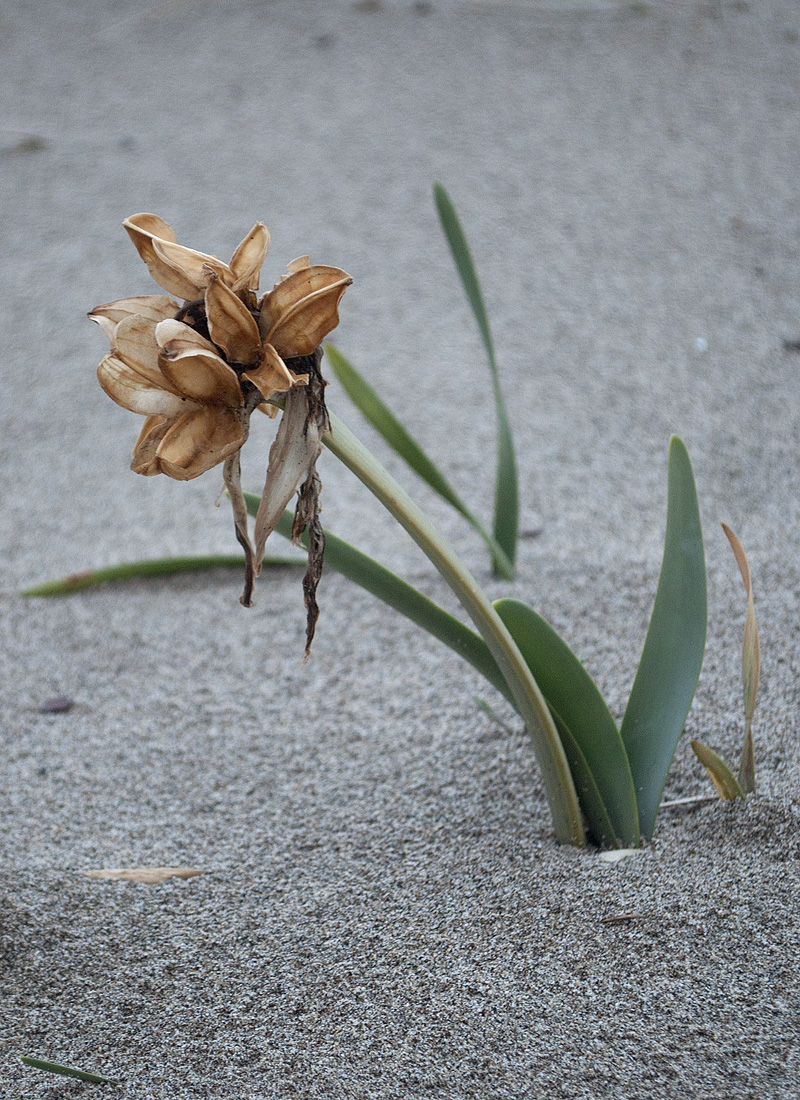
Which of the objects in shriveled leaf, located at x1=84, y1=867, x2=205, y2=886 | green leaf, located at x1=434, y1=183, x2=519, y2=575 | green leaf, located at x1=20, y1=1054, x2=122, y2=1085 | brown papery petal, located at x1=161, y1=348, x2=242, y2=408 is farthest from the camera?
green leaf, located at x1=434, y1=183, x2=519, y2=575

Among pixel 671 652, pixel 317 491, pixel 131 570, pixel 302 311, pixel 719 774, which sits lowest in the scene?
pixel 131 570

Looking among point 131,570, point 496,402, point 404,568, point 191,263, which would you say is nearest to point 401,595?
point 191,263

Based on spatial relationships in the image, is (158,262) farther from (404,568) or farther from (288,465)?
(404,568)

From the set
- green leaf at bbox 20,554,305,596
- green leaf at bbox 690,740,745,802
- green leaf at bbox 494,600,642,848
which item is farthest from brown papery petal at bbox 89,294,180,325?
green leaf at bbox 20,554,305,596

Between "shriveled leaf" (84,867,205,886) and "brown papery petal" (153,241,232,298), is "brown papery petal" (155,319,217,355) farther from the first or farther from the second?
"shriveled leaf" (84,867,205,886)

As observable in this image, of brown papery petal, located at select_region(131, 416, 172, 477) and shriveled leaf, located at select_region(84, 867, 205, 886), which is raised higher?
brown papery petal, located at select_region(131, 416, 172, 477)

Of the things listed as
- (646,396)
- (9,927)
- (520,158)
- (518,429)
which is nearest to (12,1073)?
(9,927)
